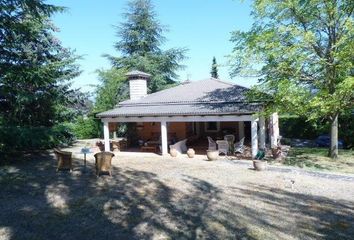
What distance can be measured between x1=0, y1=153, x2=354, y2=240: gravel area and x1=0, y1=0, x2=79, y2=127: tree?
17.5ft

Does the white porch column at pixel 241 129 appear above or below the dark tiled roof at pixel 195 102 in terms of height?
below

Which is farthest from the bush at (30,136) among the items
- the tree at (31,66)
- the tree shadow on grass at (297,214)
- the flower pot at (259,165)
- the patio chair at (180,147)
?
the tree shadow on grass at (297,214)

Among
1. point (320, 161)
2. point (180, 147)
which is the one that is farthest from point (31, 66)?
point (320, 161)

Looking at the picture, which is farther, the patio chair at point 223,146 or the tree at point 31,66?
the patio chair at point 223,146

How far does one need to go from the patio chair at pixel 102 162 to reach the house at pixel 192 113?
6.36 m

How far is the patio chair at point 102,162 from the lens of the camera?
14.1 metres

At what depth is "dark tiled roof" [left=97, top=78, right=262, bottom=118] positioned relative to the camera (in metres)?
18.9

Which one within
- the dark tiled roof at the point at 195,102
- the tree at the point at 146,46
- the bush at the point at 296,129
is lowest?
the bush at the point at 296,129

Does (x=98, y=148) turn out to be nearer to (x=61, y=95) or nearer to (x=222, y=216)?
(x=61, y=95)

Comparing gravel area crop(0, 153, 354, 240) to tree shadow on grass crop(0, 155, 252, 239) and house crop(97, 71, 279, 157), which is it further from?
house crop(97, 71, 279, 157)

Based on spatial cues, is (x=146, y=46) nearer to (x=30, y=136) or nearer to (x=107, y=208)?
(x=30, y=136)

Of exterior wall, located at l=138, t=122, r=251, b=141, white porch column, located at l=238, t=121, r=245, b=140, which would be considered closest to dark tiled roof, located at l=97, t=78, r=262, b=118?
exterior wall, located at l=138, t=122, r=251, b=141

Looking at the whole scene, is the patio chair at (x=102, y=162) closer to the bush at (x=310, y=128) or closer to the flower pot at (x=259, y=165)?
the flower pot at (x=259, y=165)

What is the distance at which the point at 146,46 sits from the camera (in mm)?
41406
